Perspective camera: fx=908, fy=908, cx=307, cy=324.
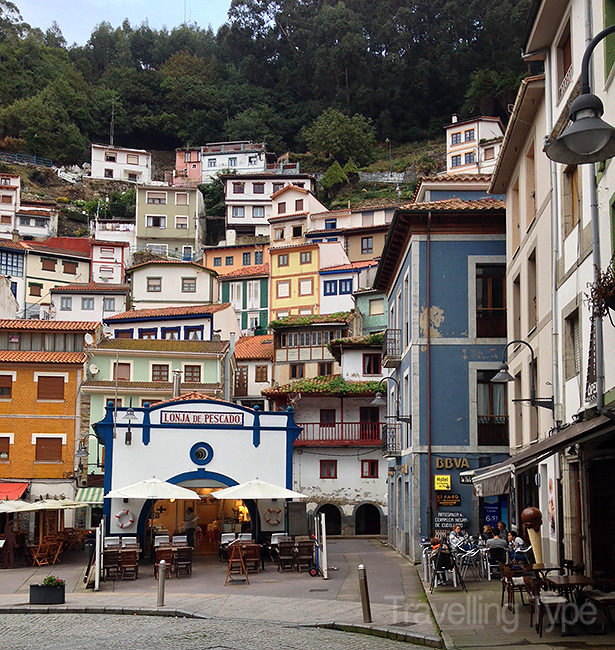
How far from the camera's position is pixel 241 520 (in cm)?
3241

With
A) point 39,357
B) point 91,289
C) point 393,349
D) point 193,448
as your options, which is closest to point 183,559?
point 193,448

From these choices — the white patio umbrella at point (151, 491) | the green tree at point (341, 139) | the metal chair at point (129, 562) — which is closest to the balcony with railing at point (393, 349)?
the white patio umbrella at point (151, 491)

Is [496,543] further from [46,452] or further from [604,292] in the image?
[46,452]

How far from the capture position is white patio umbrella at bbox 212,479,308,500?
25.4 meters

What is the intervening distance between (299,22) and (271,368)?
8644cm

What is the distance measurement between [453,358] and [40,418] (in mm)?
20638

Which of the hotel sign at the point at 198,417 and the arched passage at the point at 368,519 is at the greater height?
the hotel sign at the point at 198,417

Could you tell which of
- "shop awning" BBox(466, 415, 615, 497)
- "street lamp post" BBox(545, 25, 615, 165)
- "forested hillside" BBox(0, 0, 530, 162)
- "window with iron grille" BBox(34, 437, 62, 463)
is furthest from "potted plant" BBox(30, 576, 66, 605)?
"forested hillside" BBox(0, 0, 530, 162)

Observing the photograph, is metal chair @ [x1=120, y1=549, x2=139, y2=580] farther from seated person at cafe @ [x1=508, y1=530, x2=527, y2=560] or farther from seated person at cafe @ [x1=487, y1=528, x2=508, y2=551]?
seated person at cafe @ [x1=508, y1=530, x2=527, y2=560]

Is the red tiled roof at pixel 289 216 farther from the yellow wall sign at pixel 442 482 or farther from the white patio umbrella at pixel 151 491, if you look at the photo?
the white patio umbrella at pixel 151 491

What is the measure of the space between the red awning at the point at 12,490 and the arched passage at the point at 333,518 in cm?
1602

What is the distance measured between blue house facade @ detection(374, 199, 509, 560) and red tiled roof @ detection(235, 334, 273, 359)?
1206 inches

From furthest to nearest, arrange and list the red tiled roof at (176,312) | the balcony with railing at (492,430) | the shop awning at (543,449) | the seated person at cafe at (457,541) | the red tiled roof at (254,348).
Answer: the red tiled roof at (254,348) < the red tiled roof at (176,312) < the balcony with railing at (492,430) < the seated person at cafe at (457,541) < the shop awning at (543,449)

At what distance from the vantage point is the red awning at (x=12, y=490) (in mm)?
36094
